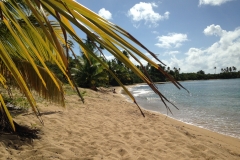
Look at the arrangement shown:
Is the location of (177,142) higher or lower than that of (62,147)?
lower

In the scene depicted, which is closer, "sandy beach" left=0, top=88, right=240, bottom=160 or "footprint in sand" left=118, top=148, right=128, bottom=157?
"sandy beach" left=0, top=88, right=240, bottom=160

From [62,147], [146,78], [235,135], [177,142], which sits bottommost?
[235,135]

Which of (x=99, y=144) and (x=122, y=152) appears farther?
(x=99, y=144)

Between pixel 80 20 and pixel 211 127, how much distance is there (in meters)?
8.16

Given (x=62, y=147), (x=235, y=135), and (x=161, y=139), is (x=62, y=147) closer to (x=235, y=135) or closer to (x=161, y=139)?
(x=161, y=139)

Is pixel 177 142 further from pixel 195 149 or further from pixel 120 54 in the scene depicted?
pixel 120 54

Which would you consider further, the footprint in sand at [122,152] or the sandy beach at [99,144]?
the footprint in sand at [122,152]

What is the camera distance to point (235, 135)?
258 inches

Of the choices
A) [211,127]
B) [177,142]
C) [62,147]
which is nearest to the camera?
Result: [62,147]

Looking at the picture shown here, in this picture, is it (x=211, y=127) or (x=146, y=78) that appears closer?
(x=146, y=78)

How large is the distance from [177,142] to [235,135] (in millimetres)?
2978

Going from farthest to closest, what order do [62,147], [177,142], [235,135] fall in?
[235,135] < [177,142] < [62,147]

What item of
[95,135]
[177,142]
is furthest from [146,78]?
[177,142]

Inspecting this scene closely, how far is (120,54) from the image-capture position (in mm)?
412
